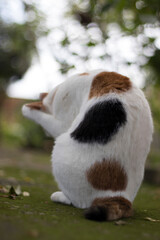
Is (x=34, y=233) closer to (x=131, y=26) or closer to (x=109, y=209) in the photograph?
(x=109, y=209)

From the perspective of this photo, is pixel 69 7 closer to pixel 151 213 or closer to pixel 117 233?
pixel 151 213

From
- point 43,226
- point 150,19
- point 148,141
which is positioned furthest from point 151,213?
Result: point 150,19

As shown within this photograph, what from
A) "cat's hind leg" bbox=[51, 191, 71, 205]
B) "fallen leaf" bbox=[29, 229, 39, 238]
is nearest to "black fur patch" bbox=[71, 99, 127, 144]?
"cat's hind leg" bbox=[51, 191, 71, 205]

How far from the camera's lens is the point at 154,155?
7.71 meters

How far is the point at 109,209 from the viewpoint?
76.1 inches

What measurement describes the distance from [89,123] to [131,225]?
0.78 meters

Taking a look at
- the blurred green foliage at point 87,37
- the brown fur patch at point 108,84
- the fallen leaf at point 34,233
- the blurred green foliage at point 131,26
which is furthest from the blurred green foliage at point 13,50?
the fallen leaf at point 34,233

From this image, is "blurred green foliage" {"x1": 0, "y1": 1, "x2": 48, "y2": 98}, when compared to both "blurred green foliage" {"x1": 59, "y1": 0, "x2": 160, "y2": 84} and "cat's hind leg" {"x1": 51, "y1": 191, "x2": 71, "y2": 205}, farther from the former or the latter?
"cat's hind leg" {"x1": 51, "y1": 191, "x2": 71, "y2": 205}

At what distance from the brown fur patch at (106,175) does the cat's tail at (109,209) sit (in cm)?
9

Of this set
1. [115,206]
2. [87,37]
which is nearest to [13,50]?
[87,37]

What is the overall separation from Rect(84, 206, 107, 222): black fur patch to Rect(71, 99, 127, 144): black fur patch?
0.48m

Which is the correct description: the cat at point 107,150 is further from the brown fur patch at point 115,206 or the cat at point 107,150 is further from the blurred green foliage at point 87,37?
the blurred green foliage at point 87,37

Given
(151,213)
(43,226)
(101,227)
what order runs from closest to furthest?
1. (43,226)
2. (101,227)
3. (151,213)

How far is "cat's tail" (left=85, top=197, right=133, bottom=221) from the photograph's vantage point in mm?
1894
